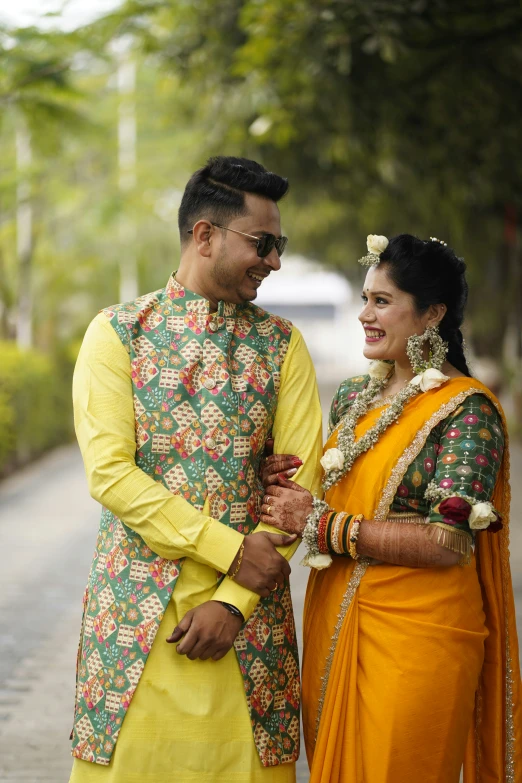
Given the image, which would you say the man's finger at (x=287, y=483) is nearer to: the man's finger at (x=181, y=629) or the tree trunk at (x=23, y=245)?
the man's finger at (x=181, y=629)

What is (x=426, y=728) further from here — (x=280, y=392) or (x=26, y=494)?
(x=26, y=494)

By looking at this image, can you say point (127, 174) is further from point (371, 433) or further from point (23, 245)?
point (371, 433)

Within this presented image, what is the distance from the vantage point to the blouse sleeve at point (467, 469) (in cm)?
289

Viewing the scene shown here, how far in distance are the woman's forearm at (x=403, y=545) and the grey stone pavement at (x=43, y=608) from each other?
202 cm

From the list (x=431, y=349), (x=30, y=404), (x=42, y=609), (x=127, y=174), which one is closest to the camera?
(x=431, y=349)

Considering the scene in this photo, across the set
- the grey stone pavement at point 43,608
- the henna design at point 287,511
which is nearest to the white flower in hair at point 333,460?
the henna design at point 287,511

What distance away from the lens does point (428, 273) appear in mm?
3170

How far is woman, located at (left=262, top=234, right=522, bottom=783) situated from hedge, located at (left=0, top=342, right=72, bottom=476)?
1019 centimetres

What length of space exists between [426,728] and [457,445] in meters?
0.85

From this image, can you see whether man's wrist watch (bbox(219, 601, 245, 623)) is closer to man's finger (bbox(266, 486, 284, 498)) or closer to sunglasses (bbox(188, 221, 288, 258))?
man's finger (bbox(266, 486, 284, 498))

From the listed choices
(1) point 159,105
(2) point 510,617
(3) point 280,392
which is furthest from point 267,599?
(1) point 159,105

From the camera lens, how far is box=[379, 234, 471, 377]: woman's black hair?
3160mm

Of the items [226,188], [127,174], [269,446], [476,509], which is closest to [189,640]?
[269,446]

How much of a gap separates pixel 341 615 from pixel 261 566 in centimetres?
47
